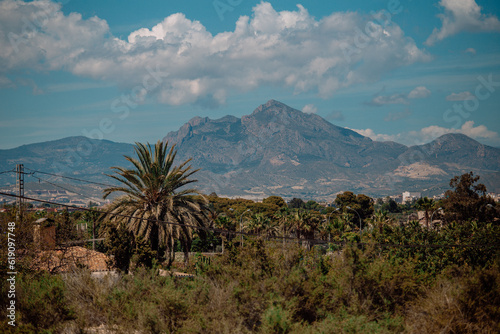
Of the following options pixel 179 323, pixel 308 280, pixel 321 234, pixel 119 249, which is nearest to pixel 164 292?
pixel 179 323

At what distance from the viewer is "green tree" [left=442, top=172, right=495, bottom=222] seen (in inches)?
2633

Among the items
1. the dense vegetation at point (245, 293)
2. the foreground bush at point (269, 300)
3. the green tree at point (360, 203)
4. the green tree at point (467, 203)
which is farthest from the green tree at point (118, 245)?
the green tree at point (360, 203)

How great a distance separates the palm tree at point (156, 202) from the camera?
24.8 m

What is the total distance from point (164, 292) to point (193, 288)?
115 inches

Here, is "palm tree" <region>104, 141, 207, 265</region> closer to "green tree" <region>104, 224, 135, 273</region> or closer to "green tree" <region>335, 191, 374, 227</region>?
"green tree" <region>104, 224, 135, 273</region>

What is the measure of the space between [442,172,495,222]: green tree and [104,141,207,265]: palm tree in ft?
172

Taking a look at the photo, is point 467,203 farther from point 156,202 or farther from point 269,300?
point 269,300

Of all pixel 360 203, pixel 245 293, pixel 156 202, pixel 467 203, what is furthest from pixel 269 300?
pixel 360 203

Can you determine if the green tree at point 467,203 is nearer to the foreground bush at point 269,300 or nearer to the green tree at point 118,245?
the foreground bush at point 269,300

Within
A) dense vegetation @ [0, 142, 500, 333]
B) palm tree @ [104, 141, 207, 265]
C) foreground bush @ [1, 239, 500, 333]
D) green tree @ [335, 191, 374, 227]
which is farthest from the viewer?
green tree @ [335, 191, 374, 227]

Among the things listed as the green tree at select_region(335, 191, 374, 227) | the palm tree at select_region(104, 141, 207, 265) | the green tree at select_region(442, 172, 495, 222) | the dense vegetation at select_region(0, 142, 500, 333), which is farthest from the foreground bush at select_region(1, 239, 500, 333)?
the green tree at select_region(335, 191, 374, 227)

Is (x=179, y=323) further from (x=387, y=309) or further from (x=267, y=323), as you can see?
(x=387, y=309)

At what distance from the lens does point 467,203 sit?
6662 centimetres

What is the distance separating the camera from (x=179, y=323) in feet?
51.8
